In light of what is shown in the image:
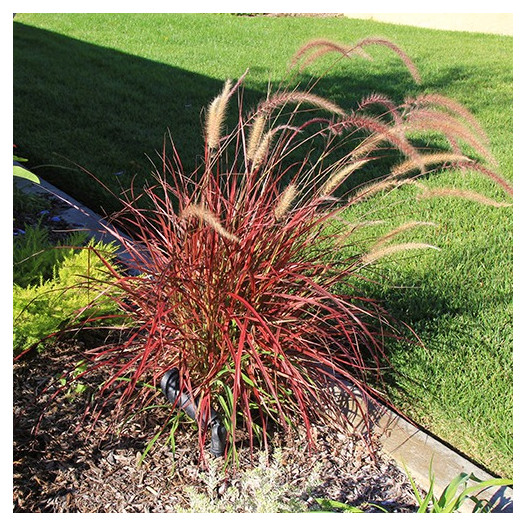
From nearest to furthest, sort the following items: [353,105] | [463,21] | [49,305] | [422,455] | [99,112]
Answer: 1. [422,455]
2. [49,305]
3. [99,112]
4. [353,105]
5. [463,21]

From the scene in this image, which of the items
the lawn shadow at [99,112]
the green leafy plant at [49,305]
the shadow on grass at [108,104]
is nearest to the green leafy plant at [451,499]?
the green leafy plant at [49,305]

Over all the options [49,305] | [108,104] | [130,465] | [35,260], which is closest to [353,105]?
[108,104]

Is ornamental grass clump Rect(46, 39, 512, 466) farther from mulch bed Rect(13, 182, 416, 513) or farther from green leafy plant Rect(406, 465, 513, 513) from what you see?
green leafy plant Rect(406, 465, 513, 513)

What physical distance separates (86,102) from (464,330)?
5.24 m

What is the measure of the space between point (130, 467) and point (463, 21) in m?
11.0

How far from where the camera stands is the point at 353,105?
6.93m

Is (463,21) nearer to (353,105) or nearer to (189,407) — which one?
(353,105)

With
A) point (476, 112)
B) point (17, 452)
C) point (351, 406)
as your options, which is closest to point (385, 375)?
point (351, 406)

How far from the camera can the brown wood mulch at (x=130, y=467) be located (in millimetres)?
2316

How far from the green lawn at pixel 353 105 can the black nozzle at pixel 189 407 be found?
0.88 meters

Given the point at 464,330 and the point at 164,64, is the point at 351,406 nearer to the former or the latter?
the point at 464,330

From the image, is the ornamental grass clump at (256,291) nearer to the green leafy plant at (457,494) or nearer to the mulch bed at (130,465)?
the mulch bed at (130,465)

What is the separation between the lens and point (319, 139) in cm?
611

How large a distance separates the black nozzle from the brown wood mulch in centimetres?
9
